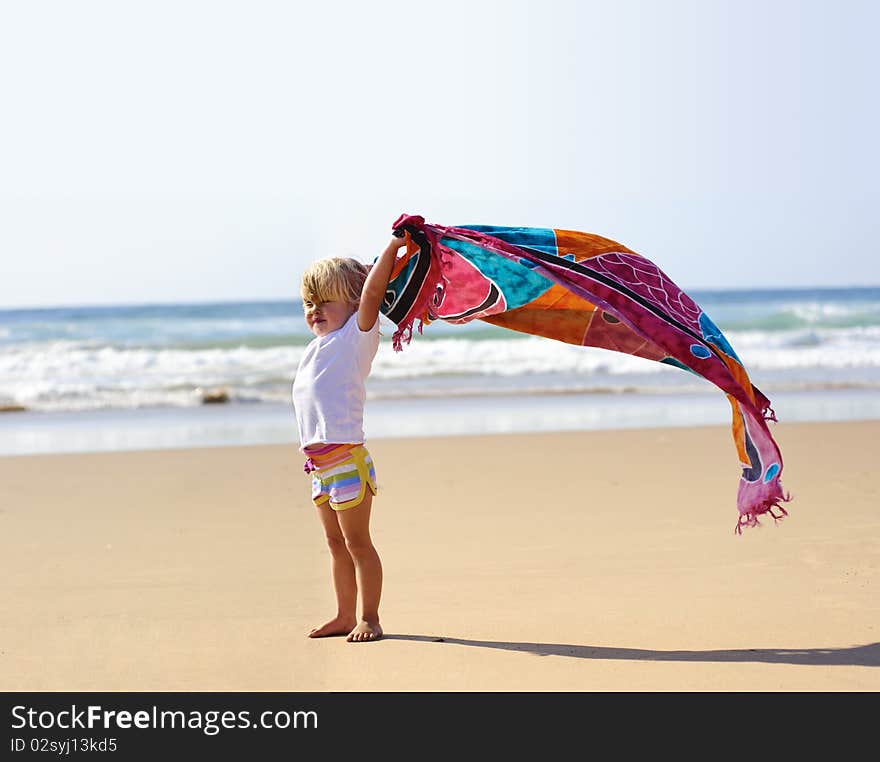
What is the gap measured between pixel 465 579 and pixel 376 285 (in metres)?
1.86

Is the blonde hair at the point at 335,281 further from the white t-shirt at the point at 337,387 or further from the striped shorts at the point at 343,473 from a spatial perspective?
the striped shorts at the point at 343,473

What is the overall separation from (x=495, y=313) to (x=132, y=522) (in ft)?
11.4

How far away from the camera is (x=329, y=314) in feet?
14.4

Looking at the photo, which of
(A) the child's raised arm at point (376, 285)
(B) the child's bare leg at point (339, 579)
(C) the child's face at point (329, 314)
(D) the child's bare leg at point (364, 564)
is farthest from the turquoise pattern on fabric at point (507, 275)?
(B) the child's bare leg at point (339, 579)

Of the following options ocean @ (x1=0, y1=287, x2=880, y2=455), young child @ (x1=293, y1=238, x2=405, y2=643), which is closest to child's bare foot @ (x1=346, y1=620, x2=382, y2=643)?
young child @ (x1=293, y1=238, x2=405, y2=643)

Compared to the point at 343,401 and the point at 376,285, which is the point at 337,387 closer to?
the point at 343,401

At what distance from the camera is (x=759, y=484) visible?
4305 mm

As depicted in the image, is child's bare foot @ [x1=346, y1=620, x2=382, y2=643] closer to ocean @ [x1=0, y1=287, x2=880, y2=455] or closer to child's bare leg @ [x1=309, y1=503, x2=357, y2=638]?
child's bare leg @ [x1=309, y1=503, x2=357, y2=638]

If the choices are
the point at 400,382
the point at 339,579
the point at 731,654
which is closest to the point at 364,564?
the point at 339,579

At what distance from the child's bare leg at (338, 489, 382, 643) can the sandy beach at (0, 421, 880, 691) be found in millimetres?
120

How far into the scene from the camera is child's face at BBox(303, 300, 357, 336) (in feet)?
14.3

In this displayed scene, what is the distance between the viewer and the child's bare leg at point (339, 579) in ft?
14.5

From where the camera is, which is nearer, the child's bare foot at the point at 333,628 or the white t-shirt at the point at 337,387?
the white t-shirt at the point at 337,387
